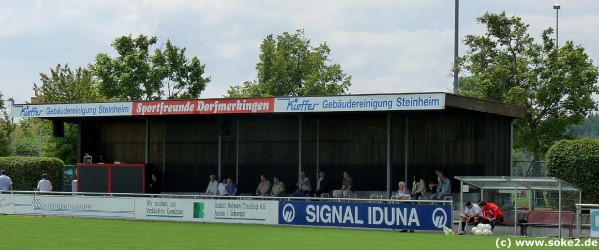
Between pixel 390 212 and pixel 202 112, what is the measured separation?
368 inches

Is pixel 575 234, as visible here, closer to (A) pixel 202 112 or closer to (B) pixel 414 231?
(B) pixel 414 231

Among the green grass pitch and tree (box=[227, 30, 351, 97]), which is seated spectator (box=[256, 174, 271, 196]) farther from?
tree (box=[227, 30, 351, 97])

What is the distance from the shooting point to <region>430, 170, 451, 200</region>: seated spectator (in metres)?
32.7

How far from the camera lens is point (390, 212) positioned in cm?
3036

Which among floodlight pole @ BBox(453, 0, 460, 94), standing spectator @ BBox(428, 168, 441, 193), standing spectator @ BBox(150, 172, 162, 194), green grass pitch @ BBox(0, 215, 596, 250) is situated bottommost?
green grass pitch @ BBox(0, 215, 596, 250)

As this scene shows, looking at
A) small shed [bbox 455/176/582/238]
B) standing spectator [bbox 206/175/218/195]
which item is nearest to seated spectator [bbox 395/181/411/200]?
small shed [bbox 455/176/582/238]

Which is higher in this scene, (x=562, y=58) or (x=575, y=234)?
(x=562, y=58)

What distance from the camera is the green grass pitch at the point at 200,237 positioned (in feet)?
73.6

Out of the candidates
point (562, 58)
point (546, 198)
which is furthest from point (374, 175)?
point (562, 58)

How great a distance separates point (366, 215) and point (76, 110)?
13.8 meters

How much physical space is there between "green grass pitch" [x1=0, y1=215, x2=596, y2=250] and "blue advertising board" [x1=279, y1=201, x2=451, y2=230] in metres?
0.50

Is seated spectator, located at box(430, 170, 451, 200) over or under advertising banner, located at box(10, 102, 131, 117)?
under

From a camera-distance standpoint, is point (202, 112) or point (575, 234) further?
point (202, 112)

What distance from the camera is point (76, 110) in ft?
131
